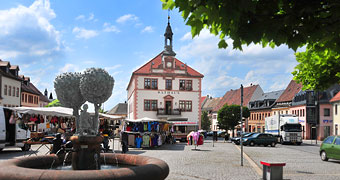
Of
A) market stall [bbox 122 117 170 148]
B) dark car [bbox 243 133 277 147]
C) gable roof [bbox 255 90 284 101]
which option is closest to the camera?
market stall [bbox 122 117 170 148]

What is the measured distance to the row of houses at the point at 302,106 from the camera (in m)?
57.9

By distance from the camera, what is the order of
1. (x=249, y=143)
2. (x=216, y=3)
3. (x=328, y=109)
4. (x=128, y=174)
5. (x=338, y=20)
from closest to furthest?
(x=216, y=3) < (x=338, y=20) < (x=128, y=174) < (x=249, y=143) < (x=328, y=109)

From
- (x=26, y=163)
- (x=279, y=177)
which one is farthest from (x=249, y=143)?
(x=26, y=163)

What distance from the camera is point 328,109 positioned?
198ft

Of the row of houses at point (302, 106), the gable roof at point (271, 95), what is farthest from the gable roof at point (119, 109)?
the gable roof at point (271, 95)

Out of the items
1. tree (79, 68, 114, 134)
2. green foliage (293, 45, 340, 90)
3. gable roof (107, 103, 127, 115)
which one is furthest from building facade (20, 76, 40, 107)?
tree (79, 68, 114, 134)

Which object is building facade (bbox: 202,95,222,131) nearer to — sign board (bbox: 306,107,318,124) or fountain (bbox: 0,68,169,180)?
sign board (bbox: 306,107,318,124)

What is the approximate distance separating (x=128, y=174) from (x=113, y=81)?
3.75m

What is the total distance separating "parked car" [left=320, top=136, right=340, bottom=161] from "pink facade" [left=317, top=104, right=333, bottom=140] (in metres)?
40.5

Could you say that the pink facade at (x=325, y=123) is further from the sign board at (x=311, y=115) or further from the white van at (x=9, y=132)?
the white van at (x=9, y=132)

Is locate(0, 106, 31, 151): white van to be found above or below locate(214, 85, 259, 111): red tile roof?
below

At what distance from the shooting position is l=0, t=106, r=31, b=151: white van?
20.2 meters

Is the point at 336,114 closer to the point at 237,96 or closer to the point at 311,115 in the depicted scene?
the point at 311,115

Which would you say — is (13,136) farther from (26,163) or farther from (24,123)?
(26,163)
